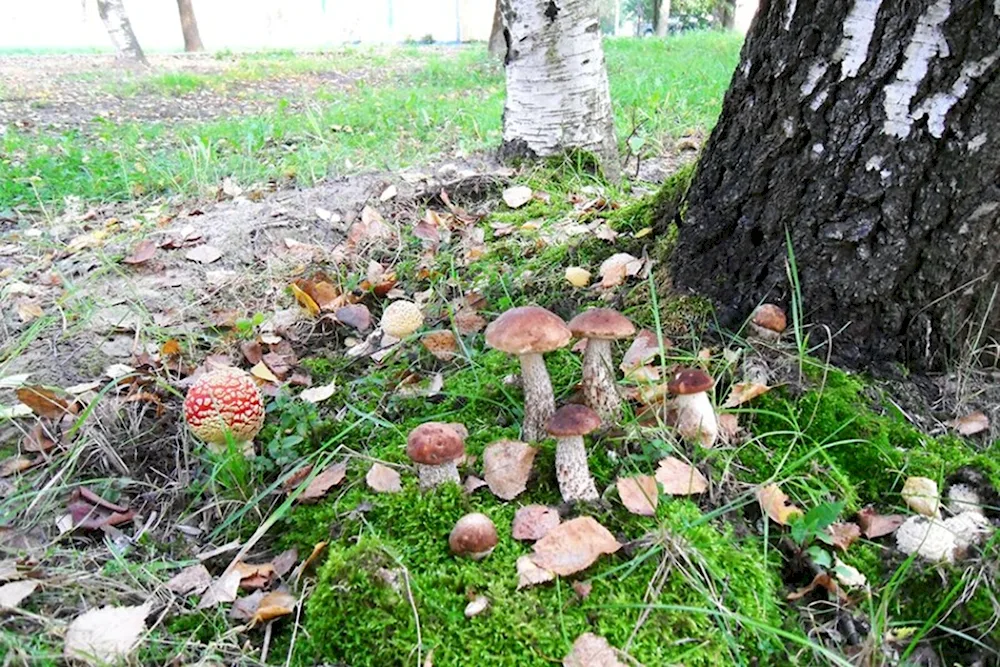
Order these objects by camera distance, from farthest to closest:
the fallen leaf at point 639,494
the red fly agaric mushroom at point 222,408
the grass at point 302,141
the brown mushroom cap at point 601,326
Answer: the grass at point 302,141 < the red fly agaric mushroom at point 222,408 < the brown mushroom cap at point 601,326 < the fallen leaf at point 639,494

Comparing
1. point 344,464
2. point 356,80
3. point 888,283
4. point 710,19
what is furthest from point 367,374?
point 710,19

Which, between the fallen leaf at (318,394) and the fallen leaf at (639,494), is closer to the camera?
the fallen leaf at (639,494)

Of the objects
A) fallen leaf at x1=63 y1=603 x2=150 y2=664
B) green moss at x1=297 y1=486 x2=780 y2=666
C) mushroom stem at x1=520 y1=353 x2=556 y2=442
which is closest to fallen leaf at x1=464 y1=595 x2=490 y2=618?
green moss at x1=297 y1=486 x2=780 y2=666

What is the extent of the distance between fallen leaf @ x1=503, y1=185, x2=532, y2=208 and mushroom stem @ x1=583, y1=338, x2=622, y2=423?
76.1 inches

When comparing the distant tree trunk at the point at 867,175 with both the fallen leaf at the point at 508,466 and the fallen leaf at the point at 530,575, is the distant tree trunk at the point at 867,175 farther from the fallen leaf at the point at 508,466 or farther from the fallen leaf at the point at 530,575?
the fallen leaf at the point at 530,575

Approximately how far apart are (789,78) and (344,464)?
1835 mm

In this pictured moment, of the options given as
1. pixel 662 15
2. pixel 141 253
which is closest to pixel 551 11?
pixel 141 253

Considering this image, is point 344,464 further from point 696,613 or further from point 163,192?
point 163,192

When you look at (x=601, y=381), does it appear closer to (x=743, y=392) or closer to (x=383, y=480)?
(x=743, y=392)

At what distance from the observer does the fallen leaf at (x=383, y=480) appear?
2055 millimetres

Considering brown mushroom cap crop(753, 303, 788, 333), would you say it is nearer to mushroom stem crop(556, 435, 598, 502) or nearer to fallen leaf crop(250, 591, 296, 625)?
mushroom stem crop(556, 435, 598, 502)

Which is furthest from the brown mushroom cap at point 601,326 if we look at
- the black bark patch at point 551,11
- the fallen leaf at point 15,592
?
the black bark patch at point 551,11

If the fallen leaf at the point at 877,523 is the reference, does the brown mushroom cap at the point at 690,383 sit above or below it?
above

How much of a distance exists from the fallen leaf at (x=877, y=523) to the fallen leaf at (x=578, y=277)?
1352 mm
